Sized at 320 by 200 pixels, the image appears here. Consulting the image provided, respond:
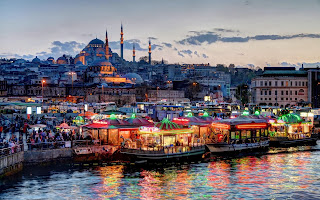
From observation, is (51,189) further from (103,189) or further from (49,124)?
(49,124)

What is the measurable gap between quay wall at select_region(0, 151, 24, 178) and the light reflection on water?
0.56 metres

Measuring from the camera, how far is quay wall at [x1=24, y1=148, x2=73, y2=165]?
2436cm

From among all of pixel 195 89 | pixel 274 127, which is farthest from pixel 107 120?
pixel 195 89

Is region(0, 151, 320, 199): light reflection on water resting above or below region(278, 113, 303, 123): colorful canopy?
below

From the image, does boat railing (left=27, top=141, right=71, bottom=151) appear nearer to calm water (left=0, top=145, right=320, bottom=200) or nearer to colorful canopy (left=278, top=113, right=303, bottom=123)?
calm water (left=0, top=145, right=320, bottom=200)

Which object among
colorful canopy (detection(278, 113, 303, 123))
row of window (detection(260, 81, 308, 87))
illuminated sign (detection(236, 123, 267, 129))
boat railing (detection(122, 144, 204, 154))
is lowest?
boat railing (detection(122, 144, 204, 154))

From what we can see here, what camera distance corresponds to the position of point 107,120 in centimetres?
2862

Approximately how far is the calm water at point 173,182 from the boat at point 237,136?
3.03 metres

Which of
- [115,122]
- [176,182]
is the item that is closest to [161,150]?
[176,182]

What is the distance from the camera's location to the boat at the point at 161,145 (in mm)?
25406

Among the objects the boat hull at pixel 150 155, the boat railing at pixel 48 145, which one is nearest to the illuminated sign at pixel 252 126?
the boat hull at pixel 150 155

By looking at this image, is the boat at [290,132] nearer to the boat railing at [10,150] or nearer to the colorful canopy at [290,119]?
the colorful canopy at [290,119]

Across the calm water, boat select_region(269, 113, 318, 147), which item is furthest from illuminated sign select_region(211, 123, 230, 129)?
boat select_region(269, 113, 318, 147)

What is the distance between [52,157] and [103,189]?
6.30 m
